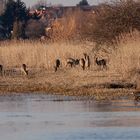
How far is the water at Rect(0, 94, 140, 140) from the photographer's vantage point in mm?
14781

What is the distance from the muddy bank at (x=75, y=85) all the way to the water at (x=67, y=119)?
1.34m

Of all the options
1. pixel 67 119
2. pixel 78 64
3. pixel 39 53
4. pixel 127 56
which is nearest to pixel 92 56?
pixel 78 64

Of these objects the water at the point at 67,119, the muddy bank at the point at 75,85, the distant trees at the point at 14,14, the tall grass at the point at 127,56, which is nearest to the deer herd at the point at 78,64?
the muddy bank at the point at 75,85

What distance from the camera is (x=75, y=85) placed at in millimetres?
27078

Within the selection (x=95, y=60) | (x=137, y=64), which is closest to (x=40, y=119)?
(x=137, y=64)

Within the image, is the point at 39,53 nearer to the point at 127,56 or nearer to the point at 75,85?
the point at 127,56

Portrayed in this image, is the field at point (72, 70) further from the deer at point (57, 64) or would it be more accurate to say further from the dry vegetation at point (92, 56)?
the deer at point (57, 64)

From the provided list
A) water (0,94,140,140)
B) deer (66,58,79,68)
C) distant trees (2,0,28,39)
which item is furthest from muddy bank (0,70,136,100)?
distant trees (2,0,28,39)

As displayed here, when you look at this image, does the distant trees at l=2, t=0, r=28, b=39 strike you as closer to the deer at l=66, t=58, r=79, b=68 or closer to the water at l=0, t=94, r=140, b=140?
the deer at l=66, t=58, r=79, b=68

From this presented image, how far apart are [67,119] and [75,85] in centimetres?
952

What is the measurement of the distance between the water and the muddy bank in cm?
134

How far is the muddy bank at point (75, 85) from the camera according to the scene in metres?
24.5

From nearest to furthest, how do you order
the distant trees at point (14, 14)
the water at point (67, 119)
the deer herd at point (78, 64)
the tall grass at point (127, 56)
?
the water at point (67, 119)
the tall grass at point (127, 56)
the deer herd at point (78, 64)
the distant trees at point (14, 14)

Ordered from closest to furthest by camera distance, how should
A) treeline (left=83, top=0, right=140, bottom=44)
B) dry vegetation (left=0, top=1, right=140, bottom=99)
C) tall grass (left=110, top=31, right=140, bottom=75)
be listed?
dry vegetation (left=0, top=1, right=140, bottom=99) → tall grass (left=110, top=31, right=140, bottom=75) → treeline (left=83, top=0, right=140, bottom=44)
